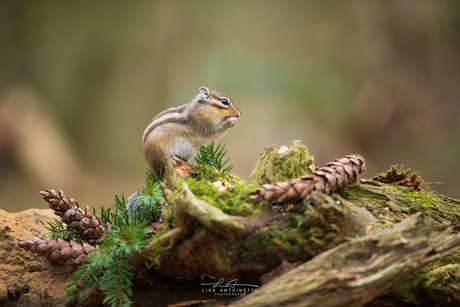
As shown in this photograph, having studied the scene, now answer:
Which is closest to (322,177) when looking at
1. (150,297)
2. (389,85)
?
(150,297)

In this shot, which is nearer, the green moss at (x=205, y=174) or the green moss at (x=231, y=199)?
the green moss at (x=231, y=199)

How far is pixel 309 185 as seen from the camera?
99cm

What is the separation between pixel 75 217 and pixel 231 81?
2.88 m

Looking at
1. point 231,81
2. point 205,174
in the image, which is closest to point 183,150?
point 205,174

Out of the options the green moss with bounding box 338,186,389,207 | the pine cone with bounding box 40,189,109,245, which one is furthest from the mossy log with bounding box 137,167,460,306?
the pine cone with bounding box 40,189,109,245

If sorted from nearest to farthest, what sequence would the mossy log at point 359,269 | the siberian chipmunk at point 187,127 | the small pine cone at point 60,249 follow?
the mossy log at point 359,269
the small pine cone at point 60,249
the siberian chipmunk at point 187,127

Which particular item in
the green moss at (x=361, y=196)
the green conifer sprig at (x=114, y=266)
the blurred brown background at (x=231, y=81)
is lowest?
the green conifer sprig at (x=114, y=266)

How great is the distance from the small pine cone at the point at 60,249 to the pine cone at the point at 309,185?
25.9 inches

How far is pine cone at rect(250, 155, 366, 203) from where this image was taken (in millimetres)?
969

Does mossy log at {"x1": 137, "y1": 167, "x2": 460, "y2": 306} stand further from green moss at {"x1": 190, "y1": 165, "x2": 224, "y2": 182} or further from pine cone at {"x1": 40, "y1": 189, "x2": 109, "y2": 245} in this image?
green moss at {"x1": 190, "y1": 165, "x2": 224, "y2": 182}

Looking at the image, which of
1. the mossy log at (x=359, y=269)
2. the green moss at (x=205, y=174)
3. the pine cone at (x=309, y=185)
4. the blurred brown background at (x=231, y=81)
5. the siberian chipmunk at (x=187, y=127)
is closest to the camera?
the mossy log at (x=359, y=269)

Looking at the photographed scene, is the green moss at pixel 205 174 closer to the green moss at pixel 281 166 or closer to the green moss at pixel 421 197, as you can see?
the green moss at pixel 281 166

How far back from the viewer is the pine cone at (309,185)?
3.18ft

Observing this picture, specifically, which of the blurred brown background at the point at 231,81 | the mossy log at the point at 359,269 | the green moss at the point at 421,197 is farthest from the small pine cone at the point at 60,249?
the blurred brown background at the point at 231,81
